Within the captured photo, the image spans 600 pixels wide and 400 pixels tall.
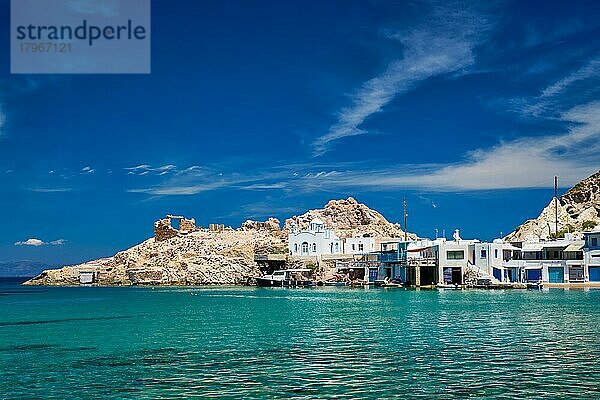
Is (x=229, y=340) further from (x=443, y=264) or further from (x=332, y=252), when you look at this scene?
(x=332, y=252)

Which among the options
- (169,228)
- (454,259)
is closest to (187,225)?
(169,228)

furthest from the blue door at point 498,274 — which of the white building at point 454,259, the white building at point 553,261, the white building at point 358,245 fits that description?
the white building at point 358,245

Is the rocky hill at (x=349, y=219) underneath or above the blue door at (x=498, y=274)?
above

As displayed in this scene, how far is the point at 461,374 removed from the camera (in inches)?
841

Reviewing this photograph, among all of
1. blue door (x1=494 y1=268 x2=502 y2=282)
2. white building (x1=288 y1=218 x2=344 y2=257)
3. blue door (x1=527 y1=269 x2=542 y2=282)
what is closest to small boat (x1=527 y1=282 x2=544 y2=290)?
blue door (x1=527 y1=269 x2=542 y2=282)

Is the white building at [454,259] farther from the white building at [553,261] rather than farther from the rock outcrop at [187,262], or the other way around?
the rock outcrop at [187,262]

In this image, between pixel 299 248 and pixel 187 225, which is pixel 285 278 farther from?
pixel 187 225

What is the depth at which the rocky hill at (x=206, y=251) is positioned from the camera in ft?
410

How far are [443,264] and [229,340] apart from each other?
2377 inches

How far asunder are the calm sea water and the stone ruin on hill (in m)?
→ 115

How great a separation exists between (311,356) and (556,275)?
2730 inches

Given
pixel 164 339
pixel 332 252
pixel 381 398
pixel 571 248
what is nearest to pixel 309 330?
pixel 164 339

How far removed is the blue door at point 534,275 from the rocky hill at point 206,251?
48.8 m

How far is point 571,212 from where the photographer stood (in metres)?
124
